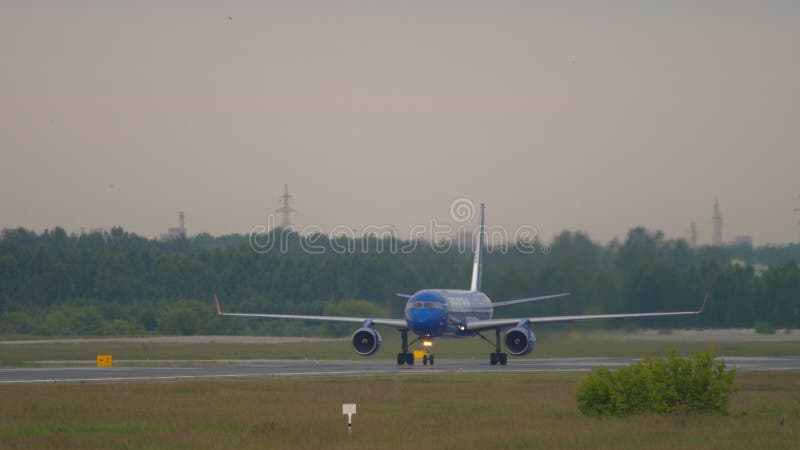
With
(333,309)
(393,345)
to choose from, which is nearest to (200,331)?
(333,309)

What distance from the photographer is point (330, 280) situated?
13262cm

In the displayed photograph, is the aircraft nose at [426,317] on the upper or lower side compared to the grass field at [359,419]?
upper

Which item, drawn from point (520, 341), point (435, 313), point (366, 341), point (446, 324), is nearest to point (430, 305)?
point (435, 313)

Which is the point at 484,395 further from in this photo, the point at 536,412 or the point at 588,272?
the point at 588,272

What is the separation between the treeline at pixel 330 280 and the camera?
260 ft

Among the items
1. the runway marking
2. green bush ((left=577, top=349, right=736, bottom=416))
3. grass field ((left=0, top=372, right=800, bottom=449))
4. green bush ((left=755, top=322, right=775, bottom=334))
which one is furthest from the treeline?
green bush ((left=577, top=349, right=736, bottom=416))

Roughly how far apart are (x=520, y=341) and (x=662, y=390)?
32.1m

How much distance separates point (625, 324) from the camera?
75.8 meters

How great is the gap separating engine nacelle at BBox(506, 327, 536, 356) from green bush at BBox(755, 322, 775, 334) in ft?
103

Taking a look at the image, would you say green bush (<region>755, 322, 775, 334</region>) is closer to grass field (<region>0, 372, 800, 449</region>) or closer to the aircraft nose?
the aircraft nose

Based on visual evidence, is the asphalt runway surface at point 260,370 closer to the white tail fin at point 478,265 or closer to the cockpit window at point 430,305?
the cockpit window at point 430,305

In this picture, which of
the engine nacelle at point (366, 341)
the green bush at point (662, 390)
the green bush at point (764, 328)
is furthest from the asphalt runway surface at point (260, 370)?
the green bush at point (764, 328)

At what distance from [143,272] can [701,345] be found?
3146 inches

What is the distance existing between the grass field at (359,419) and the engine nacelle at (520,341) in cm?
1905
